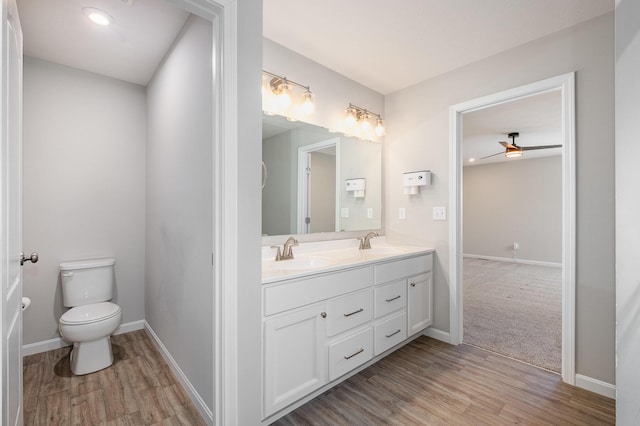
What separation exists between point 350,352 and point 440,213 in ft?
4.91

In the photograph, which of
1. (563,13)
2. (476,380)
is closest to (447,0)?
(563,13)

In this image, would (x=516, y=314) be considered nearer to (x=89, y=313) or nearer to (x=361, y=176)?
(x=361, y=176)

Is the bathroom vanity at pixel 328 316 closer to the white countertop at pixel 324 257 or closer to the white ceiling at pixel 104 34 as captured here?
the white countertop at pixel 324 257

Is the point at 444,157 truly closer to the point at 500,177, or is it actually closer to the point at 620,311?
the point at 620,311

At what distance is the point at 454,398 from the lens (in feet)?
6.04

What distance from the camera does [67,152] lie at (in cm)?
251

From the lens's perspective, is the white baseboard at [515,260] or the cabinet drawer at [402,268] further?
the white baseboard at [515,260]

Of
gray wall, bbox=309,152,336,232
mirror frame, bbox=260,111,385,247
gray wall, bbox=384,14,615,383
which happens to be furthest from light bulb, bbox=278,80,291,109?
gray wall, bbox=384,14,615,383

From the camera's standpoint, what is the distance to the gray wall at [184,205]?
1.63m

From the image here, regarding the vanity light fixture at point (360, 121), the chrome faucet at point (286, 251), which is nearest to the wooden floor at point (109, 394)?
the chrome faucet at point (286, 251)

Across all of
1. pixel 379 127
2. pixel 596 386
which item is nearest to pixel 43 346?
pixel 379 127

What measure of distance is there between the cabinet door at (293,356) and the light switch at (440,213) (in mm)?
1521

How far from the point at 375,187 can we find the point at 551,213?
5.41 metres

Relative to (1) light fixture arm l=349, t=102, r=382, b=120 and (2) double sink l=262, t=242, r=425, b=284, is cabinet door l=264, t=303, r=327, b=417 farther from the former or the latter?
(1) light fixture arm l=349, t=102, r=382, b=120
